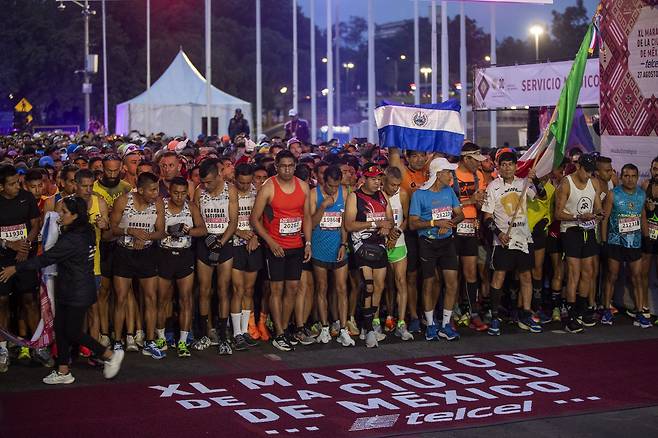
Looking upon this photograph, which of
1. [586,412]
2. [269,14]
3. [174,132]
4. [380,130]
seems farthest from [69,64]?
[586,412]

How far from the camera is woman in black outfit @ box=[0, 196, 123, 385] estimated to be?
32.2 feet

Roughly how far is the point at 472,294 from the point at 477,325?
0.38m

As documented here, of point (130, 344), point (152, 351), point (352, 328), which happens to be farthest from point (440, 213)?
point (130, 344)

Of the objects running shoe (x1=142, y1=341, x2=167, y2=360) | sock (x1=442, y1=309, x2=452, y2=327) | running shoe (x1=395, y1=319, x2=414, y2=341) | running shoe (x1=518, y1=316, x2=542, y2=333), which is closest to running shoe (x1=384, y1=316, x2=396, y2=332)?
running shoe (x1=395, y1=319, x2=414, y2=341)

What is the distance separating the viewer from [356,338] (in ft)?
40.3

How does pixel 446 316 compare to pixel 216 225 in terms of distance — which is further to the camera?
pixel 446 316

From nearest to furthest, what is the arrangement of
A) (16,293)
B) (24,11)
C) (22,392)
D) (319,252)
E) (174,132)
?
(22,392) < (16,293) < (319,252) < (174,132) < (24,11)

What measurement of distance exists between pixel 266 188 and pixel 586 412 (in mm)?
4350

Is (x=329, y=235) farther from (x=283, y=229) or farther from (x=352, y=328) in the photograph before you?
(x=352, y=328)

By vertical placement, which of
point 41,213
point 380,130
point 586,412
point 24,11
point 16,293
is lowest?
point 586,412

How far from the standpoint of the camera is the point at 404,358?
1120 centimetres

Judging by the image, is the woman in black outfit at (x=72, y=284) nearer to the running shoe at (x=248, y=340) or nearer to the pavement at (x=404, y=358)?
the pavement at (x=404, y=358)

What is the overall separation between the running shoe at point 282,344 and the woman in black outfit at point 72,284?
2.09m

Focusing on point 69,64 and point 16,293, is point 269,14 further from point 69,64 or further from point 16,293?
point 16,293
